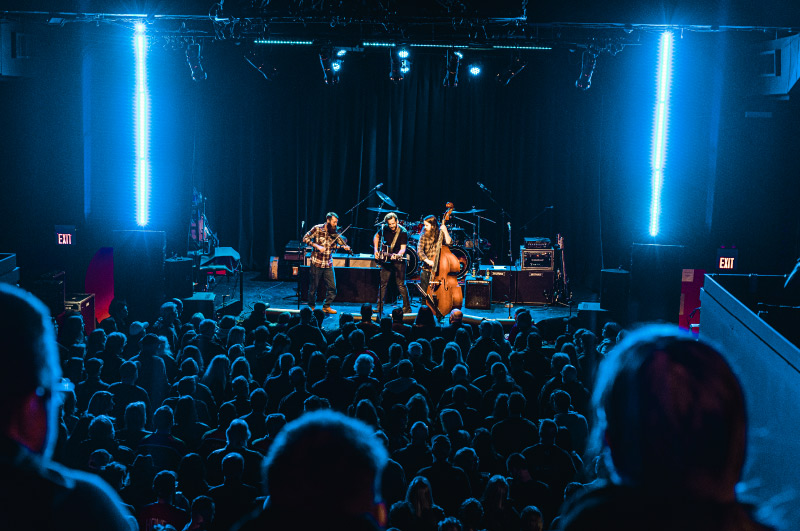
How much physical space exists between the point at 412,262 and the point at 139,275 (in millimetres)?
4468

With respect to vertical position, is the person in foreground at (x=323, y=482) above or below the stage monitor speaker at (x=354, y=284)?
above

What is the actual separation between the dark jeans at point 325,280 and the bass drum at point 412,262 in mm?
1305

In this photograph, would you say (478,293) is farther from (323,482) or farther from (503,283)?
(323,482)

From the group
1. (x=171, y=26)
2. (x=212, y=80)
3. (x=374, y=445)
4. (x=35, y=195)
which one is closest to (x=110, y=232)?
(x=35, y=195)

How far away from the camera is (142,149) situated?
11.8 m

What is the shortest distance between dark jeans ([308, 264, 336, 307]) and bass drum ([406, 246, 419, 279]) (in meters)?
1.31

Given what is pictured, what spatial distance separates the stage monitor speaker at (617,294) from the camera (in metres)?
10.6

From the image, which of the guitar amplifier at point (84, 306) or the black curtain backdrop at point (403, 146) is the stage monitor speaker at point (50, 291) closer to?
the guitar amplifier at point (84, 306)

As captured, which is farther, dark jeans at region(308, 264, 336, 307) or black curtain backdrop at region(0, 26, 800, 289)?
black curtain backdrop at region(0, 26, 800, 289)

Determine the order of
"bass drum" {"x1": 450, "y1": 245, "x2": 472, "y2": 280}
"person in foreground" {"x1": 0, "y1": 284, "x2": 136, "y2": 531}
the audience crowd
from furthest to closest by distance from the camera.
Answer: "bass drum" {"x1": 450, "y1": 245, "x2": 472, "y2": 280}, the audience crowd, "person in foreground" {"x1": 0, "y1": 284, "x2": 136, "y2": 531}

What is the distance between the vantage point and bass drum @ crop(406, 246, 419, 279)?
12875mm

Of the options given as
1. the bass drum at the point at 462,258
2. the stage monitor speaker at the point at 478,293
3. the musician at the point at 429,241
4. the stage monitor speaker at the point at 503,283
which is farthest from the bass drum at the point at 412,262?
the stage monitor speaker at the point at 503,283

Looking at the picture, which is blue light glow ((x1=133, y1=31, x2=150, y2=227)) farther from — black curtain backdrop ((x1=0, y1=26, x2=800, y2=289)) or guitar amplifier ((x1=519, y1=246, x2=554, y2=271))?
guitar amplifier ((x1=519, y1=246, x2=554, y2=271))

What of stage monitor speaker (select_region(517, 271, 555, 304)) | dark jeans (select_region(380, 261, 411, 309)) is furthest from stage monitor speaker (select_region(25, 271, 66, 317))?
stage monitor speaker (select_region(517, 271, 555, 304))
